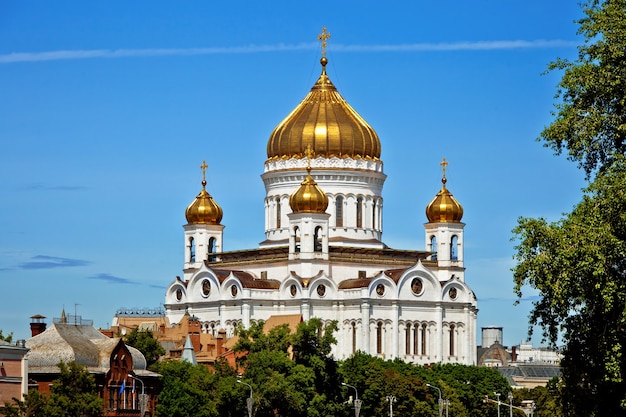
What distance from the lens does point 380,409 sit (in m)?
96.1

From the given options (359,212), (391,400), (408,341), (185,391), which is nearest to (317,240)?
(359,212)

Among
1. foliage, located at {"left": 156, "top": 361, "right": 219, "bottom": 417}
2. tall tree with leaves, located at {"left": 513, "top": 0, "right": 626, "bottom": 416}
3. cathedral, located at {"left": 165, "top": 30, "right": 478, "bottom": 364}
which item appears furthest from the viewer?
cathedral, located at {"left": 165, "top": 30, "right": 478, "bottom": 364}

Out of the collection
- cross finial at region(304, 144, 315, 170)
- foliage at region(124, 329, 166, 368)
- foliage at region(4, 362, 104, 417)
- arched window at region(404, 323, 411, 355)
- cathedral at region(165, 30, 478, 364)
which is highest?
cross finial at region(304, 144, 315, 170)

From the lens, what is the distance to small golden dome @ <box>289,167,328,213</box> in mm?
122062

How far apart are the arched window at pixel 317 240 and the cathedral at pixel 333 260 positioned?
0.36ft

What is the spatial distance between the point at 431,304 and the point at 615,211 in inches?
2836

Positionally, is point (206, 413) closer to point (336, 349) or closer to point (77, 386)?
point (77, 386)

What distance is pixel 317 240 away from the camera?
123500 millimetres

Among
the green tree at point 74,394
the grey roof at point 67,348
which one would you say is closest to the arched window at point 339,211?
the grey roof at point 67,348

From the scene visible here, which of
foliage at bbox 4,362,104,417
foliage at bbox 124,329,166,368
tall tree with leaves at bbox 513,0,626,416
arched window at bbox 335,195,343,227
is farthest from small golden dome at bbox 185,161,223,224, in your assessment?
tall tree with leaves at bbox 513,0,626,416

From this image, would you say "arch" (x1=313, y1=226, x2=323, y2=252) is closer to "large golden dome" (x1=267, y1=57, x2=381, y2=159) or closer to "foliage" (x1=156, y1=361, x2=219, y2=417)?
"large golden dome" (x1=267, y1=57, x2=381, y2=159)

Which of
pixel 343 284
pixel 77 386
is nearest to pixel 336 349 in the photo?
pixel 343 284

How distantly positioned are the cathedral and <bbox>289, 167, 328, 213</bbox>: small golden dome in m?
0.06

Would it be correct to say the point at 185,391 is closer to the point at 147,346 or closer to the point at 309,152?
the point at 147,346
